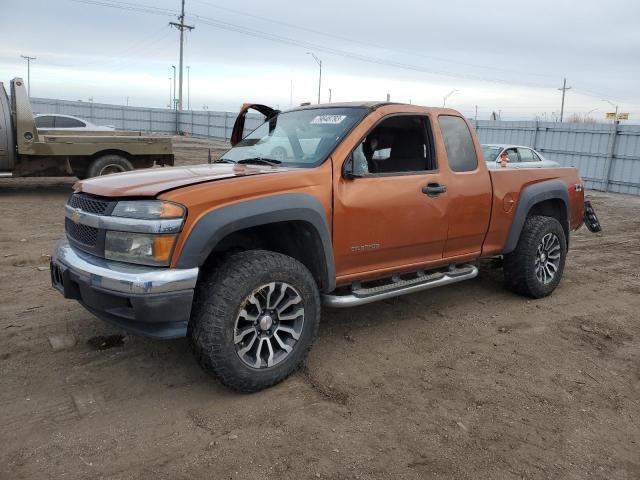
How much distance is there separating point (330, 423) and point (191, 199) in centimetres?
155

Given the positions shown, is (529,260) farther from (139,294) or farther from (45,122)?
(45,122)

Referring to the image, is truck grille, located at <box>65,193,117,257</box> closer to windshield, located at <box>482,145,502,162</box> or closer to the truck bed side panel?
the truck bed side panel

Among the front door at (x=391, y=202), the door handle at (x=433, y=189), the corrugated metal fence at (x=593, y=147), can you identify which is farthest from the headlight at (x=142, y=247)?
the corrugated metal fence at (x=593, y=147)

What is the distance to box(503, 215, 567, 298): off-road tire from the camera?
17.6ft

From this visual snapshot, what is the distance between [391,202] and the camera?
13.3ft

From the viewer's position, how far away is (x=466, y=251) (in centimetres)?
487

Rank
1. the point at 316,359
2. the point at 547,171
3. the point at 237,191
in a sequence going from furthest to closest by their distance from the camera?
the point at 547,171
the point at 316,359
the point at 237,191

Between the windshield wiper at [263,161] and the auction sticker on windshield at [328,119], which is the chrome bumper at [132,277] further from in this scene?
the auction sticker on windshield at [328,119]

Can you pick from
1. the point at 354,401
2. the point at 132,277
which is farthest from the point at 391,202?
the point at 132,277

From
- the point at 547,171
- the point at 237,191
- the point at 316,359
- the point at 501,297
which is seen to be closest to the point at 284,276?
the point at 237,191

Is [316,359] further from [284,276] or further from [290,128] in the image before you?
[290,128]

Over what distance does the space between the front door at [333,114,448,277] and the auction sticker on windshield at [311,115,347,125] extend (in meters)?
0.27

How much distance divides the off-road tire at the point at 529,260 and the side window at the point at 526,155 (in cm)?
976

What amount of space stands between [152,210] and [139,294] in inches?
19.2
